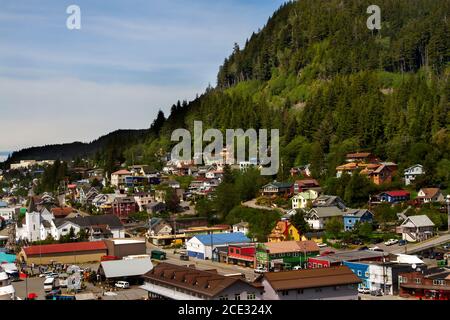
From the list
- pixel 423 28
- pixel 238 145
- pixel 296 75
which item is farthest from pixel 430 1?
pixel 238 145

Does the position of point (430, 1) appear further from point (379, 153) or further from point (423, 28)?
point (379, 153)

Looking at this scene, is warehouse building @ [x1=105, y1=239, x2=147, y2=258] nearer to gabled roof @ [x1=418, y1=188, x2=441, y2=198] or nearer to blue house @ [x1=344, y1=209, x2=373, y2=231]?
blue house @ [x1=344, y1=209, x2=373, y2=231]

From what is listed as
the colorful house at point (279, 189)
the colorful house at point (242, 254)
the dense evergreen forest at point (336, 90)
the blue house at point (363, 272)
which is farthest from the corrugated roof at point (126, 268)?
the dense evergreen forest at point (336, 90)

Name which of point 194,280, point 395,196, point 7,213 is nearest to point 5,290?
point 194,280

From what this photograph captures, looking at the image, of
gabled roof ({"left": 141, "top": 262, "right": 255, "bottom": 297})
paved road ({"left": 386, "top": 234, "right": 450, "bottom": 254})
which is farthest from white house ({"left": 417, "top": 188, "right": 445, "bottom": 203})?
gabled roof ({"left": 141, "top": 262, "right": 255, "bottom": 297})

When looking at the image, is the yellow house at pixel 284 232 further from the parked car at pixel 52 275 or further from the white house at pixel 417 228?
the parked car at pixel 52 275
